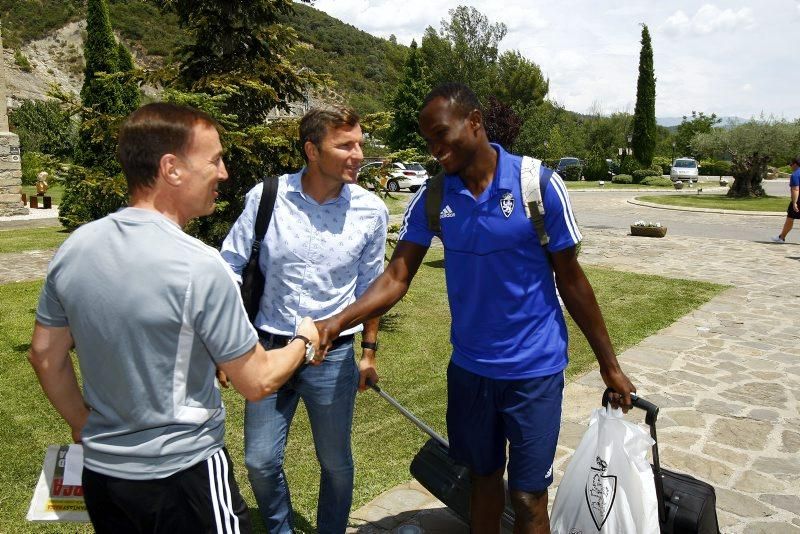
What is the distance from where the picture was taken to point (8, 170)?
1823cm

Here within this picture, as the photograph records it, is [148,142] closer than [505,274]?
Yes

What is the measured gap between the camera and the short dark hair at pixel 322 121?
278 cm

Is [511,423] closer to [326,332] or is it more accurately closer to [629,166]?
[326,332]

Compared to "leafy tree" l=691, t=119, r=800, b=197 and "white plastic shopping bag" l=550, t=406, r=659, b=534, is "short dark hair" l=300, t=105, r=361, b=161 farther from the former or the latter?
"leafy tree" l=691, t=119, r=800, b=197

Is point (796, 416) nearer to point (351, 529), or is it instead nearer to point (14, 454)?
point (351, 529)

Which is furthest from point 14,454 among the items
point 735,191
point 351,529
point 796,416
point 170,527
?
point 735,191

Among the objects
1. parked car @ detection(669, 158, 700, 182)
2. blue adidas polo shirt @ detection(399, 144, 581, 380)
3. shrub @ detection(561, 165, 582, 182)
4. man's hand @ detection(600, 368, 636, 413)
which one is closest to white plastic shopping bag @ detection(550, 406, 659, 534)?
man's hand @ detection(600, 368, 636, 413)

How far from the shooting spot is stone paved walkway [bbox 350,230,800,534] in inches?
146

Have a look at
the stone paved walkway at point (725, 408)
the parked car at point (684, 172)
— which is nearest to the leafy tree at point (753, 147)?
the parked car at point (684, 172)

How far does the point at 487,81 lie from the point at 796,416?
48179 mm

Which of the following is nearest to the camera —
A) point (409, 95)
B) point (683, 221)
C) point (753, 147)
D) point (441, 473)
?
point (441, 473)

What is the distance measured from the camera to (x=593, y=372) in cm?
617

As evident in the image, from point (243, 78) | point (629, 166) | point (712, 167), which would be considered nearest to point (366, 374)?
point (243, 78)

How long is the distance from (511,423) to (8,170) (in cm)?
1971
